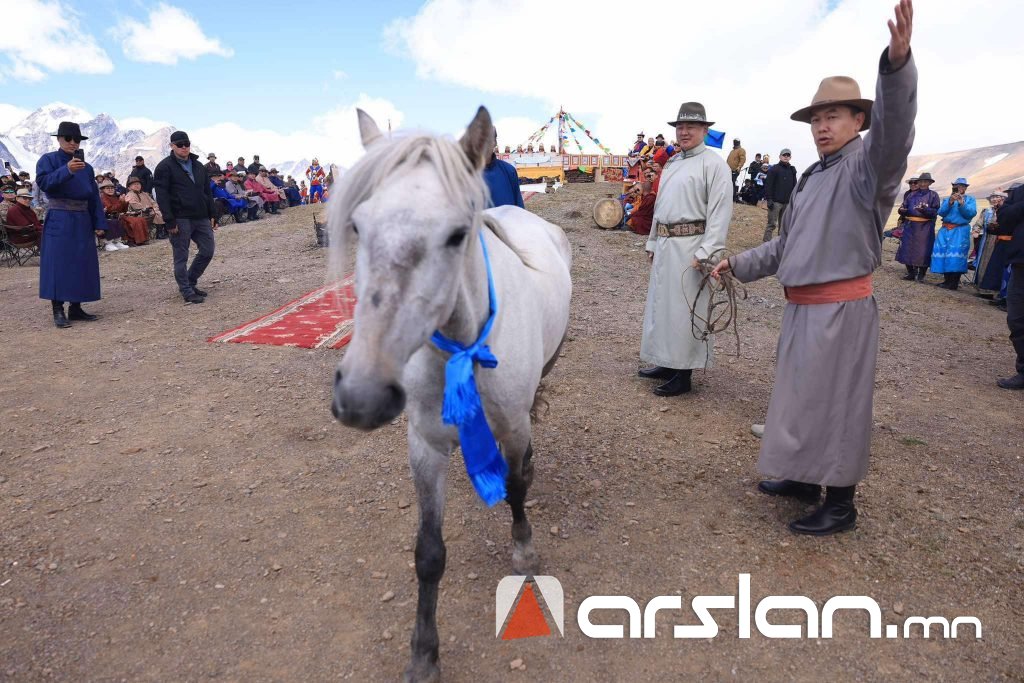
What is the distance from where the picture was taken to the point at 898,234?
13.2 metres

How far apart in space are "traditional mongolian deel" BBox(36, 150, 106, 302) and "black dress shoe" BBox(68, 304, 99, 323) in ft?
0.88

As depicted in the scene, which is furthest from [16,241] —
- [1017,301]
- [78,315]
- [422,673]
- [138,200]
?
[1017,301]

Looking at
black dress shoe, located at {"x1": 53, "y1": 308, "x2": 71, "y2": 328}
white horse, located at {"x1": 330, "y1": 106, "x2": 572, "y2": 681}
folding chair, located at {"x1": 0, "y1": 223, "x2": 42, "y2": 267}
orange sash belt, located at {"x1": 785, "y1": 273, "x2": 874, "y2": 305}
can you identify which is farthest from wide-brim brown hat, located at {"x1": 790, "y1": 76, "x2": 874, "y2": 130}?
folding chair, located at {"x1": 0, "y1": 223, "x2": 42, "y2": 267}

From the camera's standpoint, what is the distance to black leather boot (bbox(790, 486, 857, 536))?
115 inches

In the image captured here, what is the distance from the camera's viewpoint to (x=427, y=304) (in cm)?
144

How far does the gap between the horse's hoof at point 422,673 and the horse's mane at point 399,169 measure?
1.59m

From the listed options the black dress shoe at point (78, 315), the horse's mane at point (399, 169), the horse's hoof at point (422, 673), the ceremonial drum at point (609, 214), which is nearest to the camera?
the horse's mane at point (399, 169)

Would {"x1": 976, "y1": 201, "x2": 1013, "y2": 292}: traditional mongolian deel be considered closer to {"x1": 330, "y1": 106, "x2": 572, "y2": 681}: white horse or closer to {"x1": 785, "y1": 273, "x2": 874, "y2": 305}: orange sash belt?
{"x1": 785, "y1": 273, "x2": 874, "y2": 305}: orange sash belt

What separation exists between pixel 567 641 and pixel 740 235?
12517 millimetres

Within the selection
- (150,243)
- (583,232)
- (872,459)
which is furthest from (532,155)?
(872,459)

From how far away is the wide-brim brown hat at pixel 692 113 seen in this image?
4180 mm

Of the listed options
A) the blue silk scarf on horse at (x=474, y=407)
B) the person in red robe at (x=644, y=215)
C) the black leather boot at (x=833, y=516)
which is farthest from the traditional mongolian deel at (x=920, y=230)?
the blue silk scarf on horse at (x=474, y=407)

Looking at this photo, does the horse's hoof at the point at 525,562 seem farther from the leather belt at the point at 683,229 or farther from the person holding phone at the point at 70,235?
the person holding phone at the point at 70,235

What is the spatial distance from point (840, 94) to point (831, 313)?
1040 millimetres
